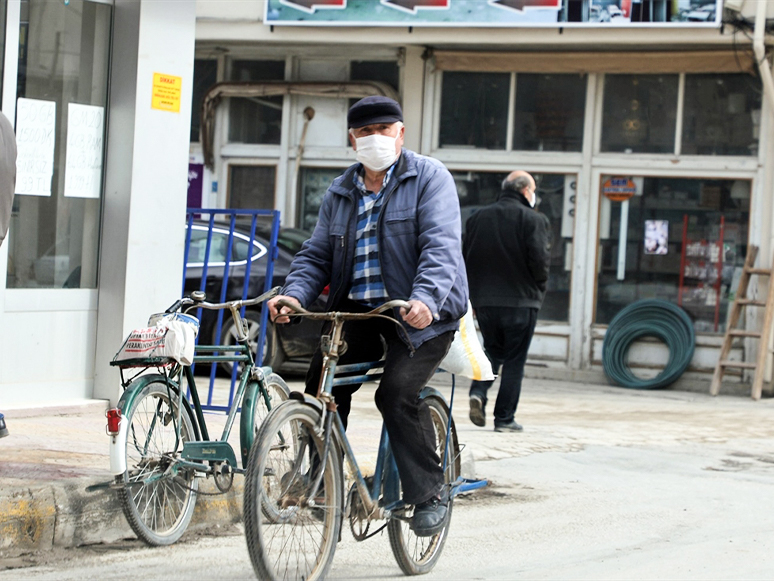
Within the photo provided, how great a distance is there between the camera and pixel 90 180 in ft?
26.2

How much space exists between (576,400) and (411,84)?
15.2 ft

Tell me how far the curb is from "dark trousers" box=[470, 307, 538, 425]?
401 cm

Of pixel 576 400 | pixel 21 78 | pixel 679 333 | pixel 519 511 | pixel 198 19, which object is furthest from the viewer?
pixel 198 19

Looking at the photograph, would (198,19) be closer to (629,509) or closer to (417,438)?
(629,509)

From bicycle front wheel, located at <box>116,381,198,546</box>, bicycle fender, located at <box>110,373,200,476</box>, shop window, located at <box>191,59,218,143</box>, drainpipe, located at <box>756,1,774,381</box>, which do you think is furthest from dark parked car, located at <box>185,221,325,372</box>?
bicycle fender, located at <box>110,373,200,476</box>

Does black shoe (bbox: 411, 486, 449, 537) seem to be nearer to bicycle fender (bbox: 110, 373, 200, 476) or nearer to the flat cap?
bicycle fender (bbox: 110, 373, 200, 476)

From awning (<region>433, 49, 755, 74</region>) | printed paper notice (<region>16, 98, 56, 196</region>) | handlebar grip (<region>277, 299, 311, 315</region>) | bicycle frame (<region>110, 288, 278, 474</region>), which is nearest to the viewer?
handlebar grip (<region>277, 299, 311, 315</region>)

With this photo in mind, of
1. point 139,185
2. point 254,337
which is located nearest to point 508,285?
point 139,185

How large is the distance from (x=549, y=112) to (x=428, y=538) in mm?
9575

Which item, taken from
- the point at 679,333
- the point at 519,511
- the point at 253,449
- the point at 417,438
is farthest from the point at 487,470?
the point at 679,333

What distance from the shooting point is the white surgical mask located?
15.7ft

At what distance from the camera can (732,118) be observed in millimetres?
13383

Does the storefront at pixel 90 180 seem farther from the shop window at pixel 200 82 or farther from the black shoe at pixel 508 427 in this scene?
the shop window at pixel 200 82

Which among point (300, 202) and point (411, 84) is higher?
point (411, 84)
